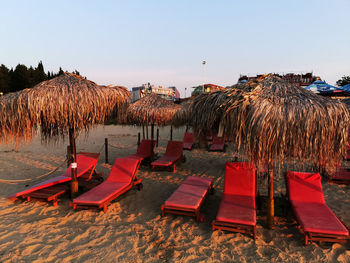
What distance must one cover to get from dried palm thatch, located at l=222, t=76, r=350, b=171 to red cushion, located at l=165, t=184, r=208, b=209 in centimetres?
152

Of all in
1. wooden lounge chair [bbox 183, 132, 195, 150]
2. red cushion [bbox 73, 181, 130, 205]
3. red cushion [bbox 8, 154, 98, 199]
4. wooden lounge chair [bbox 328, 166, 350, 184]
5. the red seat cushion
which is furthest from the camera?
wooden lounge chair [bbox 183, 132, 195, 150]

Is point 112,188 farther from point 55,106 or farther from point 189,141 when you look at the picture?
point 189,141

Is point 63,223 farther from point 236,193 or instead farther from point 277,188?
point 277,188

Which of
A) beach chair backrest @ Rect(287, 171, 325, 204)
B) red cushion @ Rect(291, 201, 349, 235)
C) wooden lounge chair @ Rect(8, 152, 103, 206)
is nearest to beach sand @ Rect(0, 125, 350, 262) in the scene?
wooden lounge chair @ Rect(8, 152, 103, 206)

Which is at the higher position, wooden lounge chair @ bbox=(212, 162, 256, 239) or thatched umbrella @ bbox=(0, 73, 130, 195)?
thatched umbrella @ bbox=(0, 73, 130, 195)

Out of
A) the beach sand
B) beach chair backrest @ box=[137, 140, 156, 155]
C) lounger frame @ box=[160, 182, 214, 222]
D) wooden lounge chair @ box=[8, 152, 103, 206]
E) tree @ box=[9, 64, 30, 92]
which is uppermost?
tree @ box=[9, 64, 30, 92]

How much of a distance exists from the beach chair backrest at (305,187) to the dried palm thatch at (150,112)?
185 inches

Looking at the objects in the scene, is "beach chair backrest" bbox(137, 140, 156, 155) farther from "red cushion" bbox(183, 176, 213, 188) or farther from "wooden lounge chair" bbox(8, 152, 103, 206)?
"red cushion" bbox(183, 176, 213, 188)

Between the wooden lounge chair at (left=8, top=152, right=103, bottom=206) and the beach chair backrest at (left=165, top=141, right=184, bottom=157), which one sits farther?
the beach chair backrest at (left=165, top=141, right=184, bottom=157)

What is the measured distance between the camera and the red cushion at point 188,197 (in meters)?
4.04

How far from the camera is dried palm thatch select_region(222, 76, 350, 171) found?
306 centimetres

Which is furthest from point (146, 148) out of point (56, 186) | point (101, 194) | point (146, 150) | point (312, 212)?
point (312, 212)

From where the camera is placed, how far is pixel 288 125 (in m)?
3.08

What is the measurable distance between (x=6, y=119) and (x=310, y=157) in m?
5.59
